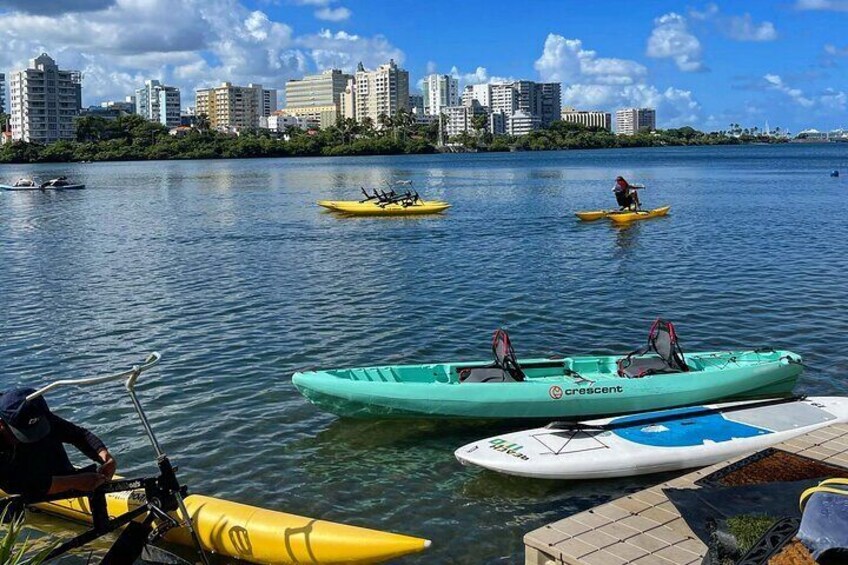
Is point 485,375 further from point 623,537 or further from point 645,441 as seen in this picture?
point 623,537

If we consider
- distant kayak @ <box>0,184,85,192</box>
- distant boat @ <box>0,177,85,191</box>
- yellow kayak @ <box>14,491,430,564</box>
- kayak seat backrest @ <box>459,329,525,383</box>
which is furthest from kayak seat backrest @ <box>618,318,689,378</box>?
distant kayak @ <box>0,184,85,192</box>

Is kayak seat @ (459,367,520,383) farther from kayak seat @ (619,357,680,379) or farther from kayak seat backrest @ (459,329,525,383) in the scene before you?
kayak seat @ (619,357,680,379)

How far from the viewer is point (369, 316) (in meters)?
22.4

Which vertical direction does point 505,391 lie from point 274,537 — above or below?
above

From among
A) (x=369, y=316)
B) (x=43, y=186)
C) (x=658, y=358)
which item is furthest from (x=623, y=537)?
(x=43, y=186)

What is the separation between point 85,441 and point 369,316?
Result: 1370 centimetres

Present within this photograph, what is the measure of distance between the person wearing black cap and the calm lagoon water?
3240 mm

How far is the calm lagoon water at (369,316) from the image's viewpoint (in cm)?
1220

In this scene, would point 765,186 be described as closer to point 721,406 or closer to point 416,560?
point 721,406

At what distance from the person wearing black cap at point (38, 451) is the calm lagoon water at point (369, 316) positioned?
128 inches

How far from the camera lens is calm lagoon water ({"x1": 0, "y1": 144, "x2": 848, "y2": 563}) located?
40.0 feet

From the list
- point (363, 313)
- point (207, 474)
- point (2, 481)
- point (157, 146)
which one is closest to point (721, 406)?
point (207, 474)

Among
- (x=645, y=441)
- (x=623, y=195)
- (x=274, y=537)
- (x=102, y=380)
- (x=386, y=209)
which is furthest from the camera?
(x=386, y=209)

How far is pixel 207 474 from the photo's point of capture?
12594 millimetres
